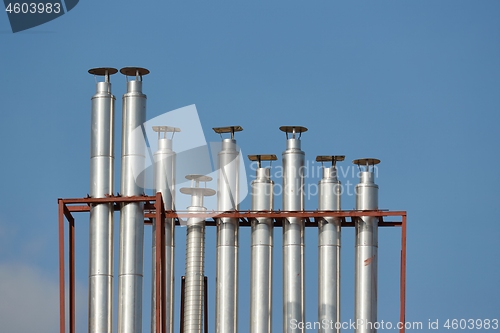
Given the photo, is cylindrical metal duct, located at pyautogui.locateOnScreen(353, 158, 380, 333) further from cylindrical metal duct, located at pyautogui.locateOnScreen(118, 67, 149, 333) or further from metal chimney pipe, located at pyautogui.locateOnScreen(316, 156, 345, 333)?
cylindrical metal duct, located at pyautogui.locateOnScreen(118, 67, 149, 333)

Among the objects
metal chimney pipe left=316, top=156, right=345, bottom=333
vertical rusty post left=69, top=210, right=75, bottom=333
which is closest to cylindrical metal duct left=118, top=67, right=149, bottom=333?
vertical rusty post left=69, top=210, right=75, bottom=333

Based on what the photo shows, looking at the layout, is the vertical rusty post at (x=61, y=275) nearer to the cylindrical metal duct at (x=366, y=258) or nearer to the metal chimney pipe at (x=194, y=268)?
the metal chimney pipe at (x=194, y=268)

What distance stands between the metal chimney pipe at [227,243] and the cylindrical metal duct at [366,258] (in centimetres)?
481

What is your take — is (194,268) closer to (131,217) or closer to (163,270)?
(163,270)

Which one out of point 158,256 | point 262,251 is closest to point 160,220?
point 158,256

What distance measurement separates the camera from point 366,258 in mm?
61219

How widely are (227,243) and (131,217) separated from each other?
17.5 ft

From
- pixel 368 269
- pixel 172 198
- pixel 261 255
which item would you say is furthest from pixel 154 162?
pixel 368 269

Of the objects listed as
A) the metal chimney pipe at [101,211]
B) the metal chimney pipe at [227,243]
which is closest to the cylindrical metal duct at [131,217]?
the metal chimney pipe at [101,211]

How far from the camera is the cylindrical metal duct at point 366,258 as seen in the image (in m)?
60.8

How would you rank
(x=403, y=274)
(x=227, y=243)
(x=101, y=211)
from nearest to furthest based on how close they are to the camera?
(x=101, y=211)
(x=403, y=274)
(x=227, y=243)

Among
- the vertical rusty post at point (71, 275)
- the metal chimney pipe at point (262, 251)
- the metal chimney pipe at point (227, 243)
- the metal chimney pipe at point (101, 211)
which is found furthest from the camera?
the metal chimney pipe at point (262, 251)

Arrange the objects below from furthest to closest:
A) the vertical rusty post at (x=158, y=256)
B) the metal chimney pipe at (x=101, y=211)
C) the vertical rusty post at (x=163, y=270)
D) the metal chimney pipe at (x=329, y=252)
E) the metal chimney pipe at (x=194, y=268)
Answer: the metal chimney pipe at (x=194, y=268), the metal chimney pipe at (x=329, y=252), the metal chimney pipe at (x=101, y=211), the vertical rusty post at (x=163, y=270), the vertical rusty post at (x=158, y=256)

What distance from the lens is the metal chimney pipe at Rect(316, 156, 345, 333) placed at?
61.0m
